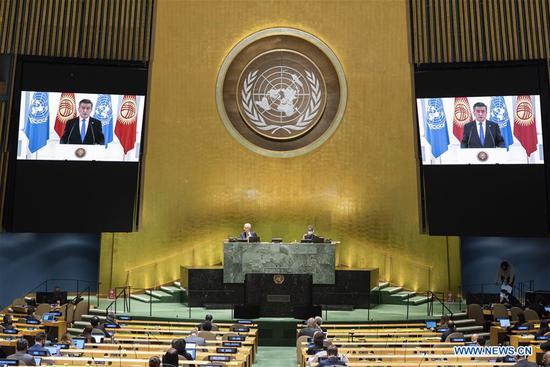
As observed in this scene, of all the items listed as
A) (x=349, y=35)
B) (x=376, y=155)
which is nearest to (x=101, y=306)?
(x=376, y=155)

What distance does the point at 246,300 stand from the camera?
15.1m

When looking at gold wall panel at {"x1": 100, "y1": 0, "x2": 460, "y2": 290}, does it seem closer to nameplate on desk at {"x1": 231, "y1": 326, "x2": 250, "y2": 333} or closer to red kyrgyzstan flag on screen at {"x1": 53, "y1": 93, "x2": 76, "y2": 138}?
red kyrgyzstan flag on screen at {"x1": 53, "y1": 93, "x2": 76, "y2": 138}

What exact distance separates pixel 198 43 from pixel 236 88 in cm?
160

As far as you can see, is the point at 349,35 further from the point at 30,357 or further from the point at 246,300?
the point at 30,357

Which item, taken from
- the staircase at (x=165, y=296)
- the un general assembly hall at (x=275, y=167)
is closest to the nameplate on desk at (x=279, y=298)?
the un general assembly hall at (x=275, y=167)

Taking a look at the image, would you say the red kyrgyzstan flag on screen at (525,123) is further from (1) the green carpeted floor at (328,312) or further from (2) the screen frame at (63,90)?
(2) the screen frame at (63,90)

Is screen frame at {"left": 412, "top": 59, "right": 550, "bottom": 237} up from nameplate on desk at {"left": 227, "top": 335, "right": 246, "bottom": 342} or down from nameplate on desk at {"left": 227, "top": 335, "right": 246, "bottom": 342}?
up

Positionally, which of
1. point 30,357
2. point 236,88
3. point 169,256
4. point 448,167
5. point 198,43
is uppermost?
point 198,43

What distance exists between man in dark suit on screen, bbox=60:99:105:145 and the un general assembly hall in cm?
3

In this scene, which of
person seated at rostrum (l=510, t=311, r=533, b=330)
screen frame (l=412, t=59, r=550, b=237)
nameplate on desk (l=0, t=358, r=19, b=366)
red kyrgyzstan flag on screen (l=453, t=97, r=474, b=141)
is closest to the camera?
nameplate on desk (l=0, t=358, r=19, b=366)

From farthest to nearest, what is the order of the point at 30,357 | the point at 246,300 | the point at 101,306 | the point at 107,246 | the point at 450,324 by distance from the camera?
the point at 107,246 → the point at 101,306 → the point at 246,300 → the point at 450,324 → the point at 30,357

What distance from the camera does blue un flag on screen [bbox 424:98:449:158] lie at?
1683 cm

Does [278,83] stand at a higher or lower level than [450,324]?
higher

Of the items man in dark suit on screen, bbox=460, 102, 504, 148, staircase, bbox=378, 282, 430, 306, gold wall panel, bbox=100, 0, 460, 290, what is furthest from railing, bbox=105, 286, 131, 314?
man in dark suit on screen, bbox=460, 102, 504, 148
